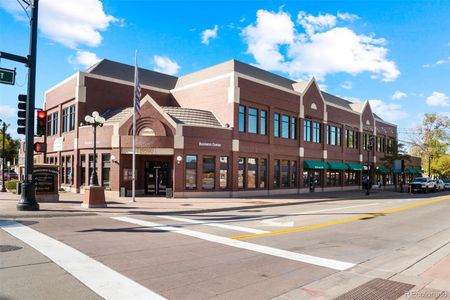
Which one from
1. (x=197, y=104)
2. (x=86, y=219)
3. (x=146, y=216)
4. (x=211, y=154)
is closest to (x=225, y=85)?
(x=197, y=104)

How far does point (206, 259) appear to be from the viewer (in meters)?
7.80

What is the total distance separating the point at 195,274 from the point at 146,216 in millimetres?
9531

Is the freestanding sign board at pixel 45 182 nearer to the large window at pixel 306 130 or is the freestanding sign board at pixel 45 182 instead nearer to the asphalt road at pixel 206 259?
the asphalt road at pixel 206 259

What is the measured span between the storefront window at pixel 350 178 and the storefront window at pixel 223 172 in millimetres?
22181

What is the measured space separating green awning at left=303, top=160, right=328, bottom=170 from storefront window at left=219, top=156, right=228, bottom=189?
36.5 ft

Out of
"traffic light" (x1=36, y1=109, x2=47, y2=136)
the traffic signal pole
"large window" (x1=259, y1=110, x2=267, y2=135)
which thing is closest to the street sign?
the traffic signal pole

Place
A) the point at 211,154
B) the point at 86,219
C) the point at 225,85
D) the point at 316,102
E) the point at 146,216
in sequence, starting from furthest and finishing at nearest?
the point at 316,102 < the point at 225,85 < the point at 211,154 < the point at 146,216 < the point at 86,219

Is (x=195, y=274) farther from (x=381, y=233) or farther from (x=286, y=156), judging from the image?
(x=286, y=156)

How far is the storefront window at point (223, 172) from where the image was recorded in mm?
27834

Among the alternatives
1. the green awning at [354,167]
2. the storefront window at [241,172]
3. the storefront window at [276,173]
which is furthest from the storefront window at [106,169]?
the green awning at [354,167]

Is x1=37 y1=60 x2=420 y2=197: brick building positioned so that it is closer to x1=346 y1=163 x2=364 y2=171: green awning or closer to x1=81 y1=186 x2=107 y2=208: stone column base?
x1=346 y1=163 x2=364 y2=171: green awning

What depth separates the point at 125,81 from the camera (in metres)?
32.7

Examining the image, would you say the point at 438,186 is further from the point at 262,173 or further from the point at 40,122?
the point at 40,122

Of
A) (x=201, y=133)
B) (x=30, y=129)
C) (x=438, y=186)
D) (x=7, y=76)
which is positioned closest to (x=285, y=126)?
(x=201, y=133)
